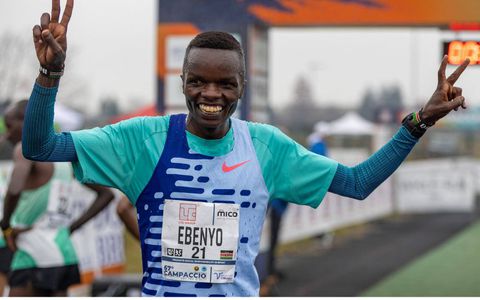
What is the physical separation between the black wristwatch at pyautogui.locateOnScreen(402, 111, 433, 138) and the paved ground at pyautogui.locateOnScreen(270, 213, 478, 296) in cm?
786

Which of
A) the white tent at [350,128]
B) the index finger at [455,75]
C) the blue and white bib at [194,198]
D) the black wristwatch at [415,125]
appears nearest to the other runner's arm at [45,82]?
the blue and white bib at [194,198]

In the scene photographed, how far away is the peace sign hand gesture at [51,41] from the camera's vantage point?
3.03 m

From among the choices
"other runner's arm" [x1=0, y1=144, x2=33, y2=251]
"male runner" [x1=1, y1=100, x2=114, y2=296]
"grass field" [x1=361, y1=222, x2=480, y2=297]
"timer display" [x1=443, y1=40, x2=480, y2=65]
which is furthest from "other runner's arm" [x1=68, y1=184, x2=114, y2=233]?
"grass field" [x1=361, y1=222, x2=480, y2=297]

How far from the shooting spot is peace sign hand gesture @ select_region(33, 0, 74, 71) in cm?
303

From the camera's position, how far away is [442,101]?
333cm

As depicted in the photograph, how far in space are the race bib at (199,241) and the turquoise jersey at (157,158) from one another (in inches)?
6.6

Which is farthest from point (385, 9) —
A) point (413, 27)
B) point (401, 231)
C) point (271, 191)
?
→ point (401, 231)

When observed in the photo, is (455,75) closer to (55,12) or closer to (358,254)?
(55,12)

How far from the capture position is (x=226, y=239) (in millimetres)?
3381

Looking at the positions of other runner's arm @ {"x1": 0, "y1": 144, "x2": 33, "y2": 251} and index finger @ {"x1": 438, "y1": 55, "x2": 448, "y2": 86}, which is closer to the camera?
index finger @ {"x1": 438, "y1": 55, "x2": 448, "y2": 86}

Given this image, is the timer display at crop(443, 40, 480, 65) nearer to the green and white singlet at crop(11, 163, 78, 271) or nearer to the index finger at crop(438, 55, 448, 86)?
the green and white singlet at crop(11, 163, 78, 271)

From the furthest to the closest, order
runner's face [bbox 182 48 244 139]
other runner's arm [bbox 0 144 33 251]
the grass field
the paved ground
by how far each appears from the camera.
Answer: the paved ground → the grass field → other runner's arm [bbox 0 144 33 251] → runner's face [bbox 182 48 244 139]

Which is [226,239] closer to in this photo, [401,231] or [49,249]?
[49,249]

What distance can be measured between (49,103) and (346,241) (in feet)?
49.6
